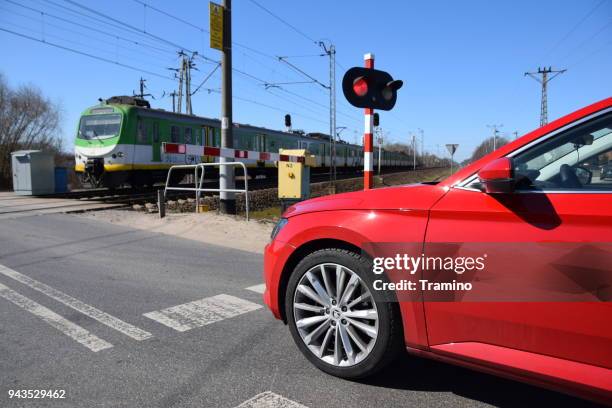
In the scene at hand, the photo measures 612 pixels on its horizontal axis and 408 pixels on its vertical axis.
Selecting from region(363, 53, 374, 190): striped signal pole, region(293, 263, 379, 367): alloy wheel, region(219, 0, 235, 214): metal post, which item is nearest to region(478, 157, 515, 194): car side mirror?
region(293, 263, 379, 367): alloy wheel

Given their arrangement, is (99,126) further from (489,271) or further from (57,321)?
(489,271)

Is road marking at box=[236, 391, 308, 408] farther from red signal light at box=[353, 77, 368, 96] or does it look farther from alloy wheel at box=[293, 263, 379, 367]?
red signal light at box=[353, 77, 368, 96]

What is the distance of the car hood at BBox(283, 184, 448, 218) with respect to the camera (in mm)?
2520

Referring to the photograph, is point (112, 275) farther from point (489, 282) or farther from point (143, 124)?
point (143, 124)

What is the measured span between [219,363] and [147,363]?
0.47 m

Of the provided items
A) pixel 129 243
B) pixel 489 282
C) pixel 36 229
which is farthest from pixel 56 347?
pixel 36 229

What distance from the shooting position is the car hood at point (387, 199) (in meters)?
2.52

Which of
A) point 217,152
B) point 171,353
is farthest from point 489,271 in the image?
point 217,152

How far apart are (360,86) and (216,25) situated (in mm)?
5568

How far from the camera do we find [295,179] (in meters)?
9.56

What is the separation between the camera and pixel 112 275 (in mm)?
5371

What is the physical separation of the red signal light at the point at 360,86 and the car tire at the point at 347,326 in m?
3.83

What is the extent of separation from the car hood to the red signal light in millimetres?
3478

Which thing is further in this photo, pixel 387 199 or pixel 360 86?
pixel 360 86
